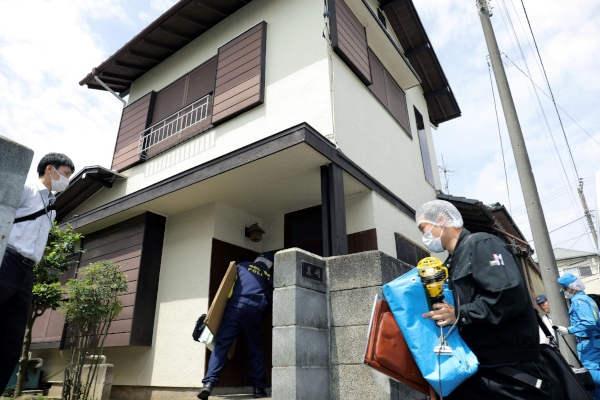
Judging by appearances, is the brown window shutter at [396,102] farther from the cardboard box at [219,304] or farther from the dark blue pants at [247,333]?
the dark blue pants at [247,333]

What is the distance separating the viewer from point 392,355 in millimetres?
2086

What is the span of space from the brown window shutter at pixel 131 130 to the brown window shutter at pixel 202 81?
46.5 inches

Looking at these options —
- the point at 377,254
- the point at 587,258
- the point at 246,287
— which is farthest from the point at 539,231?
the point at 587,258

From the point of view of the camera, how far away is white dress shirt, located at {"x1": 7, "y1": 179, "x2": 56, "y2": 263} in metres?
2.75

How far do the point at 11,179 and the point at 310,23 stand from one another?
5.52 meters

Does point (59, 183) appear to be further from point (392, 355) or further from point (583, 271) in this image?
point (583, 271)

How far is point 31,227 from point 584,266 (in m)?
45.6

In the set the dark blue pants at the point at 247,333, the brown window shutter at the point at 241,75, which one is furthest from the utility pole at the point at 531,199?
the brown window shutter at the point at 241,75

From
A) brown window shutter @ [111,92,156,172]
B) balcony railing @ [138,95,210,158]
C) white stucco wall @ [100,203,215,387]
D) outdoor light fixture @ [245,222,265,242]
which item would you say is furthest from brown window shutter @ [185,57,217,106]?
outdoor light fixture @ [245,222,265,242]

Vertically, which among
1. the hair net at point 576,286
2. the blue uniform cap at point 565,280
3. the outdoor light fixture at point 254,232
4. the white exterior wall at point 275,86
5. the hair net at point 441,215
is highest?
the white exterior wall at point 275,86

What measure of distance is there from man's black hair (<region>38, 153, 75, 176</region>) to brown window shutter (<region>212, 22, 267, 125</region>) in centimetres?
353

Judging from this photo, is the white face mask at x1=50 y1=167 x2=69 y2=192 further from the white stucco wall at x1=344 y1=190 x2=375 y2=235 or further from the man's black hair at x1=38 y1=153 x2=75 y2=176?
the white stucco wall at x1=344 y1=190 x2=375 y2=235

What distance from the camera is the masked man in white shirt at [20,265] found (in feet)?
8.61

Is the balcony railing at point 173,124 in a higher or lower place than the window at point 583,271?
lower
